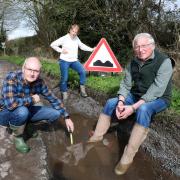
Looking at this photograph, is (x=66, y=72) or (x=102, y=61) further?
(x=102, y=61)

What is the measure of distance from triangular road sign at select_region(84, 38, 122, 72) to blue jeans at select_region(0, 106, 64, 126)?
4028mm

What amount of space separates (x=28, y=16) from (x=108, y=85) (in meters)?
22.7

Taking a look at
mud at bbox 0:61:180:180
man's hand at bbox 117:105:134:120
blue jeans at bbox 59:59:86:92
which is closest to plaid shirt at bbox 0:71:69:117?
mud at bbox 0:61:180:180

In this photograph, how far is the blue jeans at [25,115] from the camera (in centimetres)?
468

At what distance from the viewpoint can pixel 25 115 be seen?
15.4 ft

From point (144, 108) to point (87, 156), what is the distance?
1.18 metres

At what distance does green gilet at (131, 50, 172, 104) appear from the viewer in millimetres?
4961

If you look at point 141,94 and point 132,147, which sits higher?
point 141,94

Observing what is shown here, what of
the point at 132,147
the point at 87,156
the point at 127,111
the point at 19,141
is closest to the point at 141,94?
the point at 127,111

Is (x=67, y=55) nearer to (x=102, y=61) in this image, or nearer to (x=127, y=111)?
(x=102, y=61)

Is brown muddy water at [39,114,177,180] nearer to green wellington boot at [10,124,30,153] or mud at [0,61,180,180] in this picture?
mud at [0,61,180,180]

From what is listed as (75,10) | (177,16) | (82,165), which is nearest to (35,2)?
(75,10)

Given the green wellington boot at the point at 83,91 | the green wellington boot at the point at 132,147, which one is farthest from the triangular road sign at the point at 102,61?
the green wellington boot at the point at 132,147

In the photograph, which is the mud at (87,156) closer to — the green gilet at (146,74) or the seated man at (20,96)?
the seated man at (20,96)
